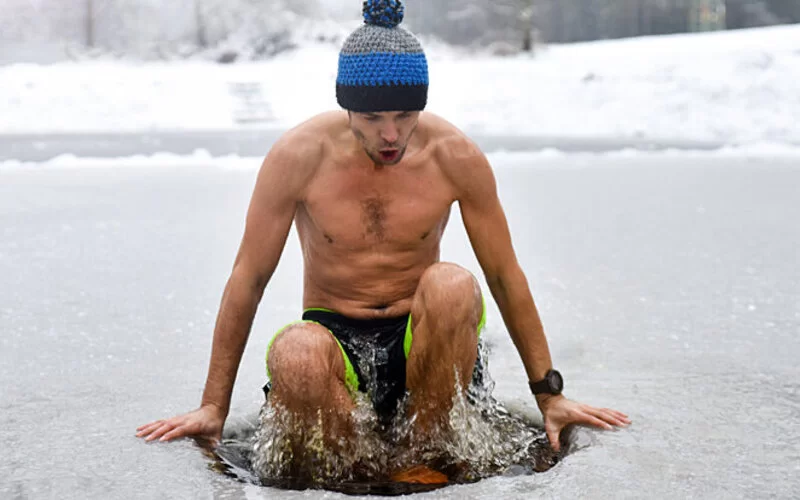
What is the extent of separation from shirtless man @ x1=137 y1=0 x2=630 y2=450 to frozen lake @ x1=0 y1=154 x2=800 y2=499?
23cm

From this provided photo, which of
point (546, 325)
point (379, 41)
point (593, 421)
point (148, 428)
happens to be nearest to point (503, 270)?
point (593, 421)

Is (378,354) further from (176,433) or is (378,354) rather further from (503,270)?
(176,433)

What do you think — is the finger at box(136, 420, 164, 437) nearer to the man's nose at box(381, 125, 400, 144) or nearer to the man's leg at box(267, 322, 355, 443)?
the man's leg at box(267, 322, 355, 443)

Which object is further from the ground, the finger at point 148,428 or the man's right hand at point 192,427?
the man's right hand at point 192,427

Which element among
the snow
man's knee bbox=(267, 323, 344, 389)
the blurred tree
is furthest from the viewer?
the blurred tree

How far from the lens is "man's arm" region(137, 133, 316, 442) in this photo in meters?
2.21

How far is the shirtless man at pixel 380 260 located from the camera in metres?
2.10

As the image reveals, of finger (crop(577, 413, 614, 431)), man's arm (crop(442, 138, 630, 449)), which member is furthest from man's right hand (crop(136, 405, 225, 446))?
finger (crop(577, 413, 614, 431))

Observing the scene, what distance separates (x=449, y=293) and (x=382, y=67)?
502mm

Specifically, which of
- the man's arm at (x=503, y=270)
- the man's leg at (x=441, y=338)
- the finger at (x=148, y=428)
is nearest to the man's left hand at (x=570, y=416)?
the man's arm at (x=503, y=270)

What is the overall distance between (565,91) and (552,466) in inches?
359

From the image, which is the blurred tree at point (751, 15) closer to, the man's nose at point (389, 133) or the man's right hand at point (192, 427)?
the man's nose at point (389, 133)

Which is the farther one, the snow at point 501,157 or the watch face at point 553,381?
the snow at point 501,157

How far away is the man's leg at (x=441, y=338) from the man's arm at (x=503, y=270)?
0.75 ft
